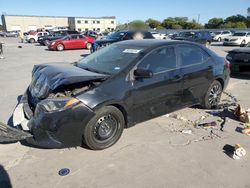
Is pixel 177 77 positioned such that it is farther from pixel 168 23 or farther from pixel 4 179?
pixel 168 23

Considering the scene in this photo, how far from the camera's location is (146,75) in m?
4.07

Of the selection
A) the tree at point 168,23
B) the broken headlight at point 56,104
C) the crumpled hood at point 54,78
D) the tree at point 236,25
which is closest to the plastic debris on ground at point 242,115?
the crumpled hood at point 54,78

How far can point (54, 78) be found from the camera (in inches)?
161

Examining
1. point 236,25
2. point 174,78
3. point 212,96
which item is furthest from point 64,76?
point 236,25

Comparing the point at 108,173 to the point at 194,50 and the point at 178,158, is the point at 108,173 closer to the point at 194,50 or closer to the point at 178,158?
the point at 178,158

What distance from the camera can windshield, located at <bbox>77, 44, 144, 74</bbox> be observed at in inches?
170

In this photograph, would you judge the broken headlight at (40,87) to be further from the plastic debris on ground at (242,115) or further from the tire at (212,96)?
the plastic debris on ground at (242,115)

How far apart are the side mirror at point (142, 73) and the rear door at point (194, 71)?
104cm

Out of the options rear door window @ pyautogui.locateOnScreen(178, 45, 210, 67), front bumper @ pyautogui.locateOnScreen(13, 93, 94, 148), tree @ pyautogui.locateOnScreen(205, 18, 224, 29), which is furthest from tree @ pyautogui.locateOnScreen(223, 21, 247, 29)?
front bumper @ pyautogui.locateOnScreen(13, 93, 94, 148)

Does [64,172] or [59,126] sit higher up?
[59,126]

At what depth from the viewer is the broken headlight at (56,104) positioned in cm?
358

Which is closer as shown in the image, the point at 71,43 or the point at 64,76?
the point at 64,76

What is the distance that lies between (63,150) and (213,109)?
3.56 meters

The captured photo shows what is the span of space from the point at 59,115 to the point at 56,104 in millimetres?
177
